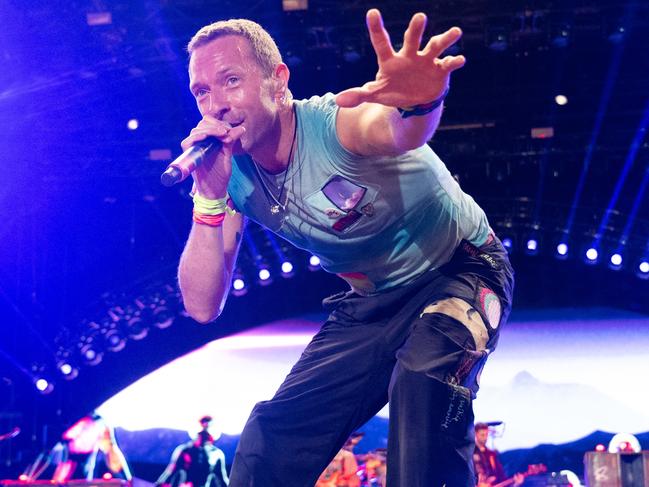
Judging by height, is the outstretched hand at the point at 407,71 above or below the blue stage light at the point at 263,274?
below

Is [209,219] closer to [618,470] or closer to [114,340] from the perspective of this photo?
[618,470]

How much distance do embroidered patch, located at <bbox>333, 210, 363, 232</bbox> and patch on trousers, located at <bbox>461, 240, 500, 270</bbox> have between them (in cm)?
42

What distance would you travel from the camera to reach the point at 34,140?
6977mm

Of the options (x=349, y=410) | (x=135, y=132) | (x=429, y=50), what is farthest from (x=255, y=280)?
(x=429, y=50)

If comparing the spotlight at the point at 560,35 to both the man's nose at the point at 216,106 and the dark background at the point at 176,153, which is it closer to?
the dark background at the point at 176,153

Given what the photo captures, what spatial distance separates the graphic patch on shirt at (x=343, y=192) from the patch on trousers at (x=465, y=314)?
0.39 meters

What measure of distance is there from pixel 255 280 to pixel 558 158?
3157 millimetres

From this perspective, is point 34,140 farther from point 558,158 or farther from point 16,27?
point 558,158

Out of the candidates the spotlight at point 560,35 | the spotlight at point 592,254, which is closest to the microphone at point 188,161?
the spotlight at point 560,35

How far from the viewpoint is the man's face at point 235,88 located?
95.2 inches

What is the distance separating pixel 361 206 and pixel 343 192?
0.07 metres

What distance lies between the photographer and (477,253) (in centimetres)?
255

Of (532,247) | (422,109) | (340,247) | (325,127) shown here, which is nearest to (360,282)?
(340,247)

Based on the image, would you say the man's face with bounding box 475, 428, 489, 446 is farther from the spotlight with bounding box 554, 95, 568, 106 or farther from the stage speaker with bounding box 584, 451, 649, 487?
the spotlight with bounding box 554, 95, 568, 106
